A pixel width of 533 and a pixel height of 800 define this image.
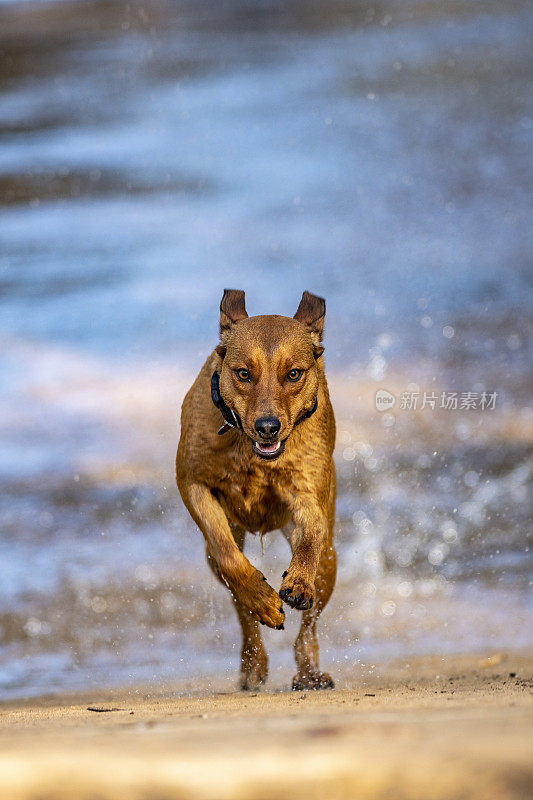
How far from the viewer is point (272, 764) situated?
184 centimetres

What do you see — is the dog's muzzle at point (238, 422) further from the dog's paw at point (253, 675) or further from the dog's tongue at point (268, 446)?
the dog's paw at point (253, 675)

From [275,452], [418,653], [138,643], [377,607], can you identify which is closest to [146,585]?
[138,643]

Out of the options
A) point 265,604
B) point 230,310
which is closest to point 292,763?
point 265,604

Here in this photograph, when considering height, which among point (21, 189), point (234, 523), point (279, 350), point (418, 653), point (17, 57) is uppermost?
point (17, 57)

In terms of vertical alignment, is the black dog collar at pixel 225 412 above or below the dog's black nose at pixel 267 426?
above

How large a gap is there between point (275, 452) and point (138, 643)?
18.5 ft

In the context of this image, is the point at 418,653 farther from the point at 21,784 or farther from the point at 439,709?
the point at 21,784

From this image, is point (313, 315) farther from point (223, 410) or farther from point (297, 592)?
point (297, 592)

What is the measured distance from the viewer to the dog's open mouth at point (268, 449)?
164 inches

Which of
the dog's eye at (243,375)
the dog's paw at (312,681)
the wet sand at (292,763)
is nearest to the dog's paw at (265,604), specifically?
the dog's eye at (243,375)

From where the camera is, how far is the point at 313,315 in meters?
4.73

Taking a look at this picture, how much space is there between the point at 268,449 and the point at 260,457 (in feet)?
0.21

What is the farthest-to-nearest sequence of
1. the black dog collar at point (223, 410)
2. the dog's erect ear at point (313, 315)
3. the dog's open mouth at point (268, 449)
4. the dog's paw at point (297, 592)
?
the dog's erect ear at point (313, 315)
the black dog collar at point (223, 410)
the dog's open mouth at point (268, 449)
the dog's paw at point (297, 592)

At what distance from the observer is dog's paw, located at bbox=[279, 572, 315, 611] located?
160 inches
